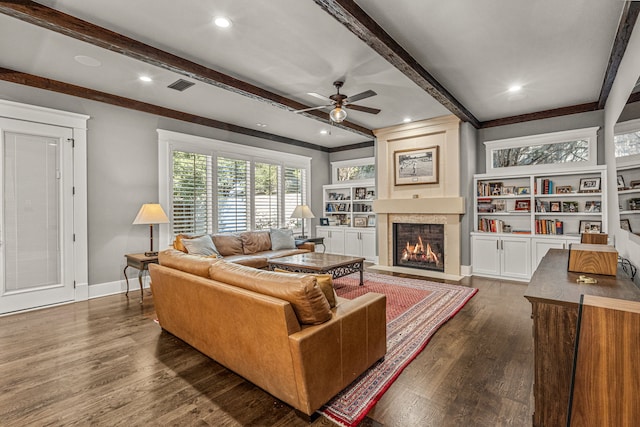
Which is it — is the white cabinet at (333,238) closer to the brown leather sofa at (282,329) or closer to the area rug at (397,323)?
the area rug at (397,323)

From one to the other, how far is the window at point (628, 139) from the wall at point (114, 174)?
565 cm

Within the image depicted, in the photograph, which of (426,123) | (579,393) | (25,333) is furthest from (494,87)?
(25,333)

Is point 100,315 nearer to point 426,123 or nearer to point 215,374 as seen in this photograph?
point 215,374

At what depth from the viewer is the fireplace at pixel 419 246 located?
5.99m

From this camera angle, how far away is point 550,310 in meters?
1.69

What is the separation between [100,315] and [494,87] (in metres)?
5.83

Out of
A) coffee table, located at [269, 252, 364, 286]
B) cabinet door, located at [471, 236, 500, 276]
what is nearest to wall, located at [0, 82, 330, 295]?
coffee table, located at [269, 252, 364, 286]

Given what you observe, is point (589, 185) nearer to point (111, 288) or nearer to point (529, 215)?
point (529, 215)

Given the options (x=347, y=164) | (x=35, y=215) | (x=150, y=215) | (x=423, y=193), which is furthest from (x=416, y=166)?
(x=35, y=215)

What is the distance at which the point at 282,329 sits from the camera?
1842 millimetres

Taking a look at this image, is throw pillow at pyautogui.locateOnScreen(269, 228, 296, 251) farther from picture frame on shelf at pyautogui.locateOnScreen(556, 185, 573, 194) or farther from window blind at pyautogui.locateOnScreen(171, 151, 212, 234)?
picture frame on shelf at pyautogui.locateOnScreen(556, 185, 573, 194)

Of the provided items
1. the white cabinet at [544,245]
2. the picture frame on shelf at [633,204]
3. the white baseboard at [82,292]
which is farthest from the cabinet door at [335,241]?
the picture frame on shelf at [633,204]

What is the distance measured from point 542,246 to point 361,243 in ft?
11.4

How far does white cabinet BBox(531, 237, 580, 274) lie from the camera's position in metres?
4.87
